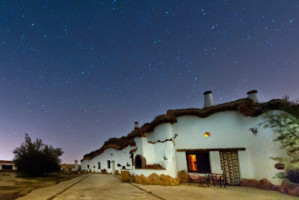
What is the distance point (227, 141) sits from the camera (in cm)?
1145

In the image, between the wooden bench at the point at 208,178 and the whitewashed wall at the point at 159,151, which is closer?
the wooden bench at the point at 208,178

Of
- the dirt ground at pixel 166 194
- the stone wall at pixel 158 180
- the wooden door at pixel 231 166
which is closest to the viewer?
the dirt ground at pixel 166 194

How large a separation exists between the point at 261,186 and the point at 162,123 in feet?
24.3

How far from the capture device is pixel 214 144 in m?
11.9

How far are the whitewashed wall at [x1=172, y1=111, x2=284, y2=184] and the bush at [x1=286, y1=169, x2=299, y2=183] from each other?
2.12 feet

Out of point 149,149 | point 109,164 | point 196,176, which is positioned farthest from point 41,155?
point 196,176

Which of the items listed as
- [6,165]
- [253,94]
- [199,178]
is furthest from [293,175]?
[6,165]

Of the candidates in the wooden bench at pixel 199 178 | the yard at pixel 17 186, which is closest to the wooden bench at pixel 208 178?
the wooden bench at pixel 199 178

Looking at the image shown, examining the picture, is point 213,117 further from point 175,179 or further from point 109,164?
point 109,164

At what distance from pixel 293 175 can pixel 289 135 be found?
2.00m

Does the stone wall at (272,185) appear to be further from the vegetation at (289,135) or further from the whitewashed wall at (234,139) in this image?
the vegetation at (289,135)

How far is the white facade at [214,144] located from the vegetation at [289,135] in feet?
1.67

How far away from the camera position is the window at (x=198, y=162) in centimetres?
1228

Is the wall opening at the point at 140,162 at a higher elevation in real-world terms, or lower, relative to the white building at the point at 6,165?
higher
